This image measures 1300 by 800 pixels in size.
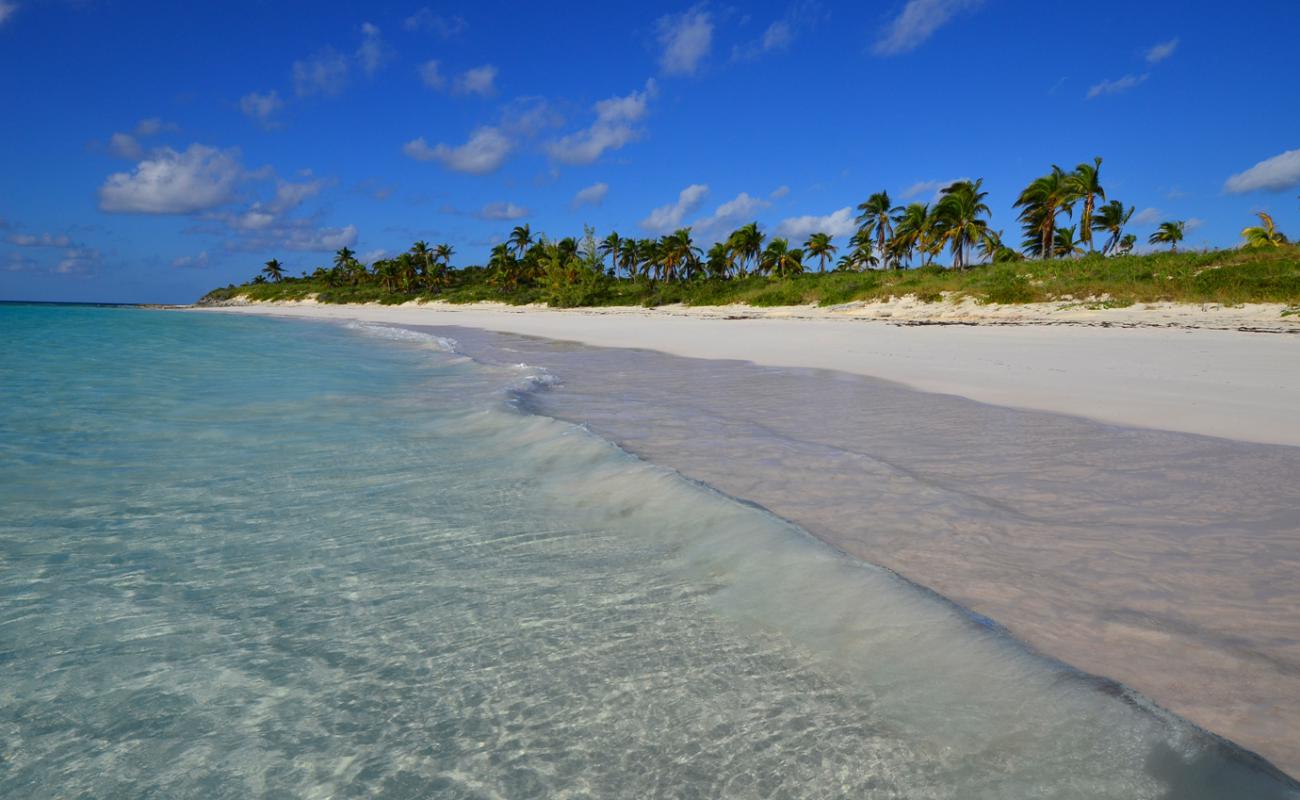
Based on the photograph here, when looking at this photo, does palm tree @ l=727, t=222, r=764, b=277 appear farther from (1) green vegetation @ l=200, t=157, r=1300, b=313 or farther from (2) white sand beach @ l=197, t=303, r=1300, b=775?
(2) white sand beach @ l=197, t=303, r=1300, b=775

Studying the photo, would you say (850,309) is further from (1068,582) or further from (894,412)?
(1068,582)

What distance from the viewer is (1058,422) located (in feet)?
20.5

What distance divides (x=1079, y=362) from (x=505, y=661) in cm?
1138

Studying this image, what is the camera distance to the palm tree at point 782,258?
190ft

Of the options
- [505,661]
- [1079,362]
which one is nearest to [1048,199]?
[1079,362]

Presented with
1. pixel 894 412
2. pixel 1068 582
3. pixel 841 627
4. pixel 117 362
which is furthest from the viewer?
pixel 117 362

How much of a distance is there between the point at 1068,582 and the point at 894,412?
4295 millimetres

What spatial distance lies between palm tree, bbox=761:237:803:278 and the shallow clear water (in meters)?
55.9

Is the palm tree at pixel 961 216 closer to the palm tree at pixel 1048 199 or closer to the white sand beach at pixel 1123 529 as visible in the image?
the palm tree at pixel 1048 199

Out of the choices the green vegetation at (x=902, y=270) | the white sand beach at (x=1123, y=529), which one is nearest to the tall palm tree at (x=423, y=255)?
the green vegetation at (x=902, y=270)

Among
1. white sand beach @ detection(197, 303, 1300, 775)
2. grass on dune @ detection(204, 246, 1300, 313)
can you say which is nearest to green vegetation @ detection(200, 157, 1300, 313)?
grass on dune @ detection(204, 246, 1300, 313)

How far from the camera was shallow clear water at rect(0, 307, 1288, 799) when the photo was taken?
176cm

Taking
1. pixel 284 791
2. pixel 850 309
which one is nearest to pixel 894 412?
pixel 284 791

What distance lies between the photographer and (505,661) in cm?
231
